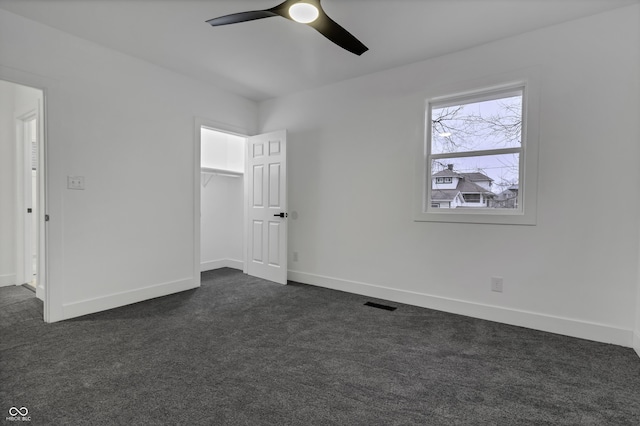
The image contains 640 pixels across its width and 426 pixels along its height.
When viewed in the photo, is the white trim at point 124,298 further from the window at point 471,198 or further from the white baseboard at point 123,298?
the window at point 471,198

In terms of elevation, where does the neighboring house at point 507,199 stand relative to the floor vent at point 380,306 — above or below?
above

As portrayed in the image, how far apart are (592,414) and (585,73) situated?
8.21 feet

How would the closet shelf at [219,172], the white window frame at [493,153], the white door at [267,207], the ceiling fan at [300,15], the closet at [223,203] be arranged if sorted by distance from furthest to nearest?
the closet at [223,203]
the closet shelf at [219,172]
the white door at [267,207]
the white window frame at [493,153]
the ceiling fan at [300,15]

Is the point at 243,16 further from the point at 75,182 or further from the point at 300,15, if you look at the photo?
the point at 75,182

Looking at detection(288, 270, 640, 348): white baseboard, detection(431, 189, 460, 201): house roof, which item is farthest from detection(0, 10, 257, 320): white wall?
detection(431, 189, 460, 201): house roof

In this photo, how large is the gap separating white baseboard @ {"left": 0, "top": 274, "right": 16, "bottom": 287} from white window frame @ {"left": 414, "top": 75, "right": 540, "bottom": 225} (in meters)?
4.99

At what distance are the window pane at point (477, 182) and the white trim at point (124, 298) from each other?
3.05 meters

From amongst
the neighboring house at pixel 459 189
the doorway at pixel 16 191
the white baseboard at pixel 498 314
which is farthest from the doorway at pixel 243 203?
the doorway at pixel 16 191

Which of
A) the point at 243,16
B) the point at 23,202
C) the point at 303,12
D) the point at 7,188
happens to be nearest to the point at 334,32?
the point at 303,12

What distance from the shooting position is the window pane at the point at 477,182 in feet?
9.69

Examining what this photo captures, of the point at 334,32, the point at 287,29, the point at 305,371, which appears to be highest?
the point at 287,29

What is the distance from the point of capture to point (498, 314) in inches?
116

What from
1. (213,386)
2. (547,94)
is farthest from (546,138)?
(213,386)

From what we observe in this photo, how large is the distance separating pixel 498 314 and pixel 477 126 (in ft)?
6.01
